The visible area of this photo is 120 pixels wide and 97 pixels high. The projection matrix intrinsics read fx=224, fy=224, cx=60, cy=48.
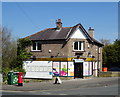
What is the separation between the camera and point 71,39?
27.8m

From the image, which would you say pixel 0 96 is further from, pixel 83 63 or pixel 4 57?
pixel 83 63

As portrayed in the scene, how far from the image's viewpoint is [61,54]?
90.1 feet

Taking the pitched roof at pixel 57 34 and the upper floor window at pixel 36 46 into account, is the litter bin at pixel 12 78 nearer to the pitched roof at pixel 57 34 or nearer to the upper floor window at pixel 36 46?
the upper floor window at pixel 36 46

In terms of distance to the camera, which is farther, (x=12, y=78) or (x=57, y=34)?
(x=57, y=34)

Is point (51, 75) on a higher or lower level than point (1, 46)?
lower

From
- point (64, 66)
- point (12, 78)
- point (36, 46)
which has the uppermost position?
point (36, 46)

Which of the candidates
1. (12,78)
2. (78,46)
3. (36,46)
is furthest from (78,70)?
(12,78)

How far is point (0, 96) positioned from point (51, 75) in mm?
13892

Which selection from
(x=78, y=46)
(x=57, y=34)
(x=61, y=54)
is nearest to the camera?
(x=61, y=54)

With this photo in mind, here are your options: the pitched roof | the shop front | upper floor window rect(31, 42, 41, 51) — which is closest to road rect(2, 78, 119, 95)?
the shop front

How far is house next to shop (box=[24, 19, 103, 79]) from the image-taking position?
2741cm

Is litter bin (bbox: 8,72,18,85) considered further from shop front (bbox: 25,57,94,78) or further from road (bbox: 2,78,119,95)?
shop front (bbox: 25,57,94,78)

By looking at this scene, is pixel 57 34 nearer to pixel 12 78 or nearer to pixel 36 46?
pixel 36 46

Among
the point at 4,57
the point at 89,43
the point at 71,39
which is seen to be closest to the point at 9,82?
the point at 4,57
